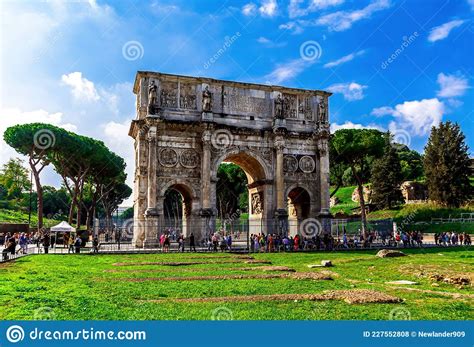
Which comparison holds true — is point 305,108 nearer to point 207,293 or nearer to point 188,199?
point 188,199

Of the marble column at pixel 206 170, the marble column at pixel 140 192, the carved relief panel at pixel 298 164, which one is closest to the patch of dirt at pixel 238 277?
the marble column at pixel 140 192

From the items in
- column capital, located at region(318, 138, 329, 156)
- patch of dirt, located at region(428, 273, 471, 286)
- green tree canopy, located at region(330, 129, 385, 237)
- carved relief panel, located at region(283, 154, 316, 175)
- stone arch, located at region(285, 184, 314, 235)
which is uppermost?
green tree canopy, located at region(330, 129, 385, 237)

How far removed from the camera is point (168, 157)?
99.9ft

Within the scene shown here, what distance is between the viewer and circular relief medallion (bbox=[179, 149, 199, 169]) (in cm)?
3080

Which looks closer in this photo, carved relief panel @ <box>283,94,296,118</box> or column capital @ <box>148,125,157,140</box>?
column capital @ <box>148,125,157,140</box>

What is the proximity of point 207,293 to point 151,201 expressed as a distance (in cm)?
1891

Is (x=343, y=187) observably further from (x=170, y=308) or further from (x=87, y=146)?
(x=170, y=308)

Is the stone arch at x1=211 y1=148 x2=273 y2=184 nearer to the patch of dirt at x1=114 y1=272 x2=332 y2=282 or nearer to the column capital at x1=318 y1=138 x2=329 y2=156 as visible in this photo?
the column capital at x1=318 y1=138 x2=329 y2=156

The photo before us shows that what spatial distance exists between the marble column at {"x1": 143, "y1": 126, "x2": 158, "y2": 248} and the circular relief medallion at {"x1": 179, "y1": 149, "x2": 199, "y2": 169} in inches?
82.7

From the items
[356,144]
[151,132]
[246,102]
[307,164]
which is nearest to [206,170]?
[151,132]

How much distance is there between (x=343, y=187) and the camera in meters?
92.1

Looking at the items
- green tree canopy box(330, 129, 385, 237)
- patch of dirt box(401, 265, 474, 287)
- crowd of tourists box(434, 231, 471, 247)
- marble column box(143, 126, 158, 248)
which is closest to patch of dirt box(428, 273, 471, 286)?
patch of dirt box(401, 265, 474, 287)

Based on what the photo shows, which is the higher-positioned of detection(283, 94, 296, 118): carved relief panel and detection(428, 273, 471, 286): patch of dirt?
detection(283, 94, 296, 118): carved relief panel

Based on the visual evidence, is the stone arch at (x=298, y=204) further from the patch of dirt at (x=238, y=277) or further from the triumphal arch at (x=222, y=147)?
the patch of dirt at (x=238, y=277)
